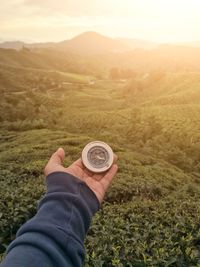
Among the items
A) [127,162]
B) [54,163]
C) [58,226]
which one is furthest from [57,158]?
[127,162]

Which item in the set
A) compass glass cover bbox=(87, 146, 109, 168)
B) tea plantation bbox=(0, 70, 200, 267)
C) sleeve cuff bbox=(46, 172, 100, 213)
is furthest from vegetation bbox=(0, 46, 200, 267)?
sleeve cuff bbox=(46, 172, 100, 213)

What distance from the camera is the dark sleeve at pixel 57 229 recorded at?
79.7 inches

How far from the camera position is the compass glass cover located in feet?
11.2

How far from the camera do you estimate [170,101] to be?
223 ft

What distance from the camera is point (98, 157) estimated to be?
3547 mm

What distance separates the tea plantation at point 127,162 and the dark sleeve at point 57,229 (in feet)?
14.8

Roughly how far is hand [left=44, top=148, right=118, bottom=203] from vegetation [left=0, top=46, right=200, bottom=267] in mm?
3986

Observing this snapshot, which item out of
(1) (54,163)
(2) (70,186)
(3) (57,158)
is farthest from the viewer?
(3) (57,158)

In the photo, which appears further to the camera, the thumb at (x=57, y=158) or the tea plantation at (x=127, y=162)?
the tea plantation at (x=127, y=162)

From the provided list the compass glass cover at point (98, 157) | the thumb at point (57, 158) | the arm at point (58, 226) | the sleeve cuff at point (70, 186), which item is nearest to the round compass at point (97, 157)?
the compass glass cover at point (98, 157)

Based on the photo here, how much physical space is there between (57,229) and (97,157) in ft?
4.47

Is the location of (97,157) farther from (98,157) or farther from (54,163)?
(54,163)

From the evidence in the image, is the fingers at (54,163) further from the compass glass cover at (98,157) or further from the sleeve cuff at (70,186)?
the compass glass cover at (98,157)

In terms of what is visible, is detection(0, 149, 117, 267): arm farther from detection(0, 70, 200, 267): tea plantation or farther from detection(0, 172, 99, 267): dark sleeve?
detection(0, 70, 200, 267): tea plantation
